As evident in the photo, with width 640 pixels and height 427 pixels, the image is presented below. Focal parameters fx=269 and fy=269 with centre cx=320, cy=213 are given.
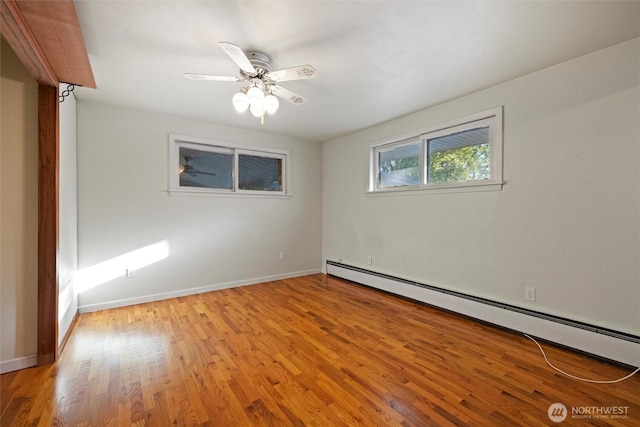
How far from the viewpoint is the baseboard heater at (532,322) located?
2006mm

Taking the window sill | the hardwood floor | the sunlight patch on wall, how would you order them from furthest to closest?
the sunlight patch on wall
the window sill
the hardwood floor

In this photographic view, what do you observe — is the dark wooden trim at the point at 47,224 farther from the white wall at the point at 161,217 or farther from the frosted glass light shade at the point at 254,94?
the frosted glass light shade at the point at 254,94

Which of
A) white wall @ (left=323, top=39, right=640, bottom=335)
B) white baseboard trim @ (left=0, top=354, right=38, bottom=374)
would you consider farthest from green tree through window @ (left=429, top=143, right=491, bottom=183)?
white baseboard trim @ (left=0, top=354, right=38, bottom=374)

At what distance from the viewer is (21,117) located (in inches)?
77.4

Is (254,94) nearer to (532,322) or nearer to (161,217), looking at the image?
(161,217)

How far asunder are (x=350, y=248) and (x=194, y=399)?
3.15 meters

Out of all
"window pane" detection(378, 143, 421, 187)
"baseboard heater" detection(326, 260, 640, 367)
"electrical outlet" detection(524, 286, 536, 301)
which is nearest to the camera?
"baseboard heater" detection(326, 260, 640, 367)

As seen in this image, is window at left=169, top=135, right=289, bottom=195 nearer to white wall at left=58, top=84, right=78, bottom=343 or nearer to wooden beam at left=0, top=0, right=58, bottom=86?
white wall at left=58, top=84, right=78, bottom=343

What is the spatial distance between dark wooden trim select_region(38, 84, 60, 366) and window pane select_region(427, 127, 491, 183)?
3.67m

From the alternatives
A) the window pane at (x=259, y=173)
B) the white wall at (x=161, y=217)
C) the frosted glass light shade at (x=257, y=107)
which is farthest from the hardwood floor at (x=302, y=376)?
the window pane at (x=259, y=173)

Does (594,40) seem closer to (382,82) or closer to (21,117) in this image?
(382,82)

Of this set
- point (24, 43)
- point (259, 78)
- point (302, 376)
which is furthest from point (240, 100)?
point (302, 376)

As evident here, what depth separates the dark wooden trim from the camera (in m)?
2.01

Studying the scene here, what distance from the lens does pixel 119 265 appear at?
328 cm
